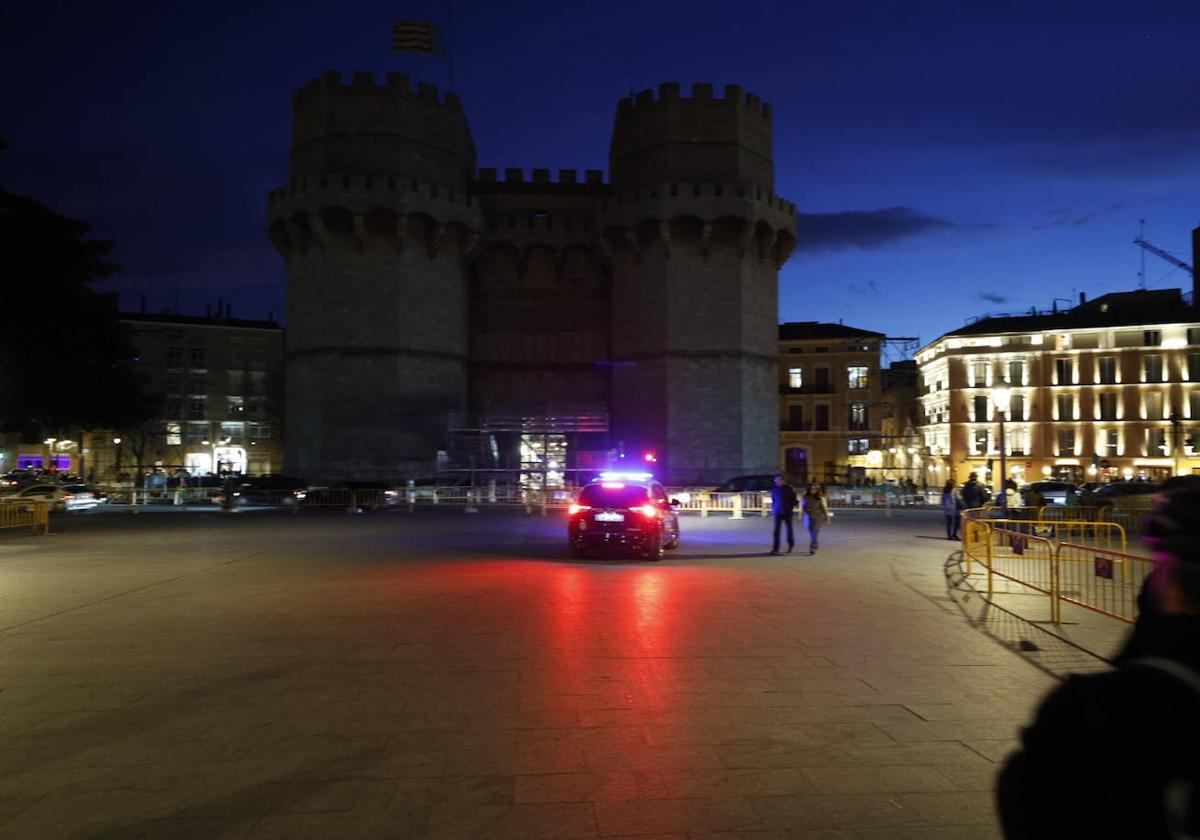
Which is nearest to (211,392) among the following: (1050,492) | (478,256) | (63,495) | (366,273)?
(478,256)

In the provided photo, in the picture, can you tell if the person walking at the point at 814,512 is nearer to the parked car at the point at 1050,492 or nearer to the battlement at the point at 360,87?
the parked car at the point at 1050,492

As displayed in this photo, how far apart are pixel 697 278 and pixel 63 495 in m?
26.8

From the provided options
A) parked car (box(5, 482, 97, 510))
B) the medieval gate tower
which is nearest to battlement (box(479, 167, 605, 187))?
the medieval gate tower

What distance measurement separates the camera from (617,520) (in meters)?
14.8

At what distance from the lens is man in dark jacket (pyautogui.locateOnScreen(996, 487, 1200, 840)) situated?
5.33ft

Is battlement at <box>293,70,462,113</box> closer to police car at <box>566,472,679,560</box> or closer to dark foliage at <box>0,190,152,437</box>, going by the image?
dark foliage at <box>0,190,152,437</box>

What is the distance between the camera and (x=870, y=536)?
2012cm

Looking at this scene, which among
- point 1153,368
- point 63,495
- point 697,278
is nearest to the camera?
point 63,495

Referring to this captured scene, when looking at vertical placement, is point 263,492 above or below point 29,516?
above


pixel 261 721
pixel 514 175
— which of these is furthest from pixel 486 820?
pixel 514 175

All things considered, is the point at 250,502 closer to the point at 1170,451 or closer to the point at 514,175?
the point at 514,175

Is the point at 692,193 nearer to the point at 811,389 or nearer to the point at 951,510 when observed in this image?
the point at 951,510

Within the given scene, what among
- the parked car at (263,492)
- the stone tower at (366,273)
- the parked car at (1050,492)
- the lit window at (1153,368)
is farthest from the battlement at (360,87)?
the lit window at (1153,368)

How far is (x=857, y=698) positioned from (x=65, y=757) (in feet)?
15.9
